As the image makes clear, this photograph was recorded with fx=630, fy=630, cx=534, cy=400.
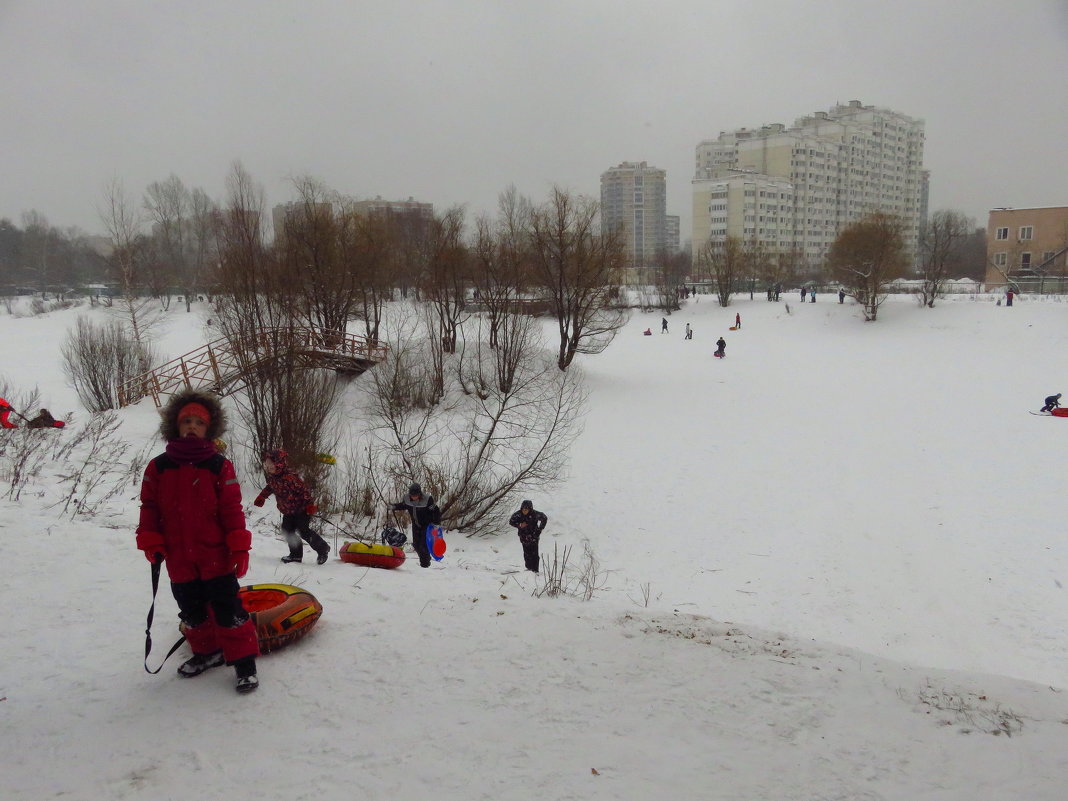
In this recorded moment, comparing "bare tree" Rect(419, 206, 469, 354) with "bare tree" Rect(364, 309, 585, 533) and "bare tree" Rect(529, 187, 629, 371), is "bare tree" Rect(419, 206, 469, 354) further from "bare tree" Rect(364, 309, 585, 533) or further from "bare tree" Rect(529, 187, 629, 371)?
"bare tree" Rect(364, 309, 585, 533)

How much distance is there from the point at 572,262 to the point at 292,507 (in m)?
23.0

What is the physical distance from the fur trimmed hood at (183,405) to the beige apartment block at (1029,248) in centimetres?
5381

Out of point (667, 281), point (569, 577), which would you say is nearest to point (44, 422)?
point (569, 577)

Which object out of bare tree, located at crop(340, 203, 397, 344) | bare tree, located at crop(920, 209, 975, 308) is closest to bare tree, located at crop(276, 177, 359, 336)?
bare tree, located at crop(340, 203, 397, 344)

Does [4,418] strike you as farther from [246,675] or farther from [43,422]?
[246,675]

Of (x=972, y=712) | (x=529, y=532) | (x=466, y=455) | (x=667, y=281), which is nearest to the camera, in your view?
(x=972, y=712)

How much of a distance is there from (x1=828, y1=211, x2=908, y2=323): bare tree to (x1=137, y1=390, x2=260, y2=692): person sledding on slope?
43562 mm

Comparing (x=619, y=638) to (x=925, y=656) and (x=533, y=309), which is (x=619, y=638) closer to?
(x=925, y=656)

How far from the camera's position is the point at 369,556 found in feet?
23.3

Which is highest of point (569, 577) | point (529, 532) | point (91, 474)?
point (91, 474)

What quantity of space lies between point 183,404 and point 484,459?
10557 millimetres

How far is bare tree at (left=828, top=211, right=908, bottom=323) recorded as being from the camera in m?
39.5

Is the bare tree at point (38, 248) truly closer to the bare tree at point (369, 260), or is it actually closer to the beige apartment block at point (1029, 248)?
the bare tree at point (369, 260)

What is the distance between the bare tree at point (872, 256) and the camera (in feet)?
130
